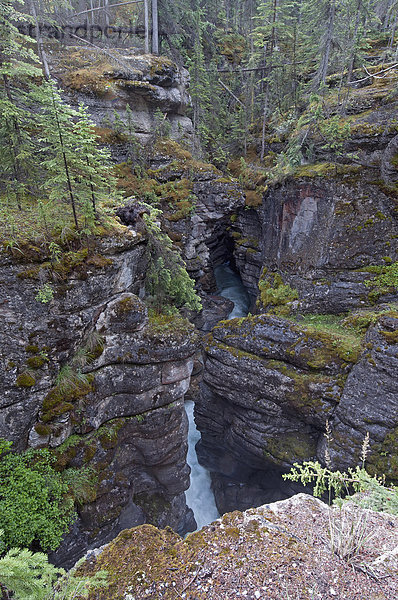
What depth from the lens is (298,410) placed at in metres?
11.6

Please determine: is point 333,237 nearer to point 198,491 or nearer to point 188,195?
point 188,195

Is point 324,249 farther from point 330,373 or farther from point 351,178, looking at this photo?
point 330,373

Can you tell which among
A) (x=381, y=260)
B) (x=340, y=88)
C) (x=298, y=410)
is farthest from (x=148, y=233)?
(x=340, y=88)

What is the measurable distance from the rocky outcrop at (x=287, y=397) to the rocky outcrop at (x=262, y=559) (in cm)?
704

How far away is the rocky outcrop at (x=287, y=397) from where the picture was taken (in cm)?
1023

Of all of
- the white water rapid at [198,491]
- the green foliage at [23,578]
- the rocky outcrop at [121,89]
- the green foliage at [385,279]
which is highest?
the rocky outcrop at [121,89]

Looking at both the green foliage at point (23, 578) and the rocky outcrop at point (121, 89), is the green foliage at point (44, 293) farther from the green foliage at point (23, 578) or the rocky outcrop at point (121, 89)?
the rocky outcrop at point (121, 89)

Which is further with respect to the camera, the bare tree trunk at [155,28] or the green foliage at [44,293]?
the bare tree trunk at [155,28]

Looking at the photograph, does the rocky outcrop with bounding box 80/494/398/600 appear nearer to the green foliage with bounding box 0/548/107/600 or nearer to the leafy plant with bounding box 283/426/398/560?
the leafy plant with bounding box 283/426/398/560

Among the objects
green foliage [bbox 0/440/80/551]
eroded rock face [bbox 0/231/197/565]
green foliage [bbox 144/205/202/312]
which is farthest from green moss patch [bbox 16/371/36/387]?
green foliage [bbox 144/205/202/312]

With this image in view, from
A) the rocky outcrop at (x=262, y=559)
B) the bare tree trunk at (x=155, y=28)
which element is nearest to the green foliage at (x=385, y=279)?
the rocky outcrop at (x=262, y=559)

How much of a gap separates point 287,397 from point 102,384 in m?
7.20

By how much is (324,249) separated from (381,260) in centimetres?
256

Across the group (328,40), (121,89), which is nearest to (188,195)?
(121,89)
